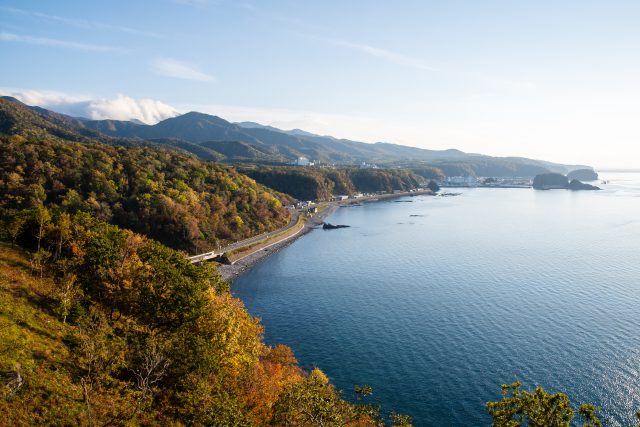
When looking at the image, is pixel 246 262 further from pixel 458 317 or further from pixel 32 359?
pixel 32 359

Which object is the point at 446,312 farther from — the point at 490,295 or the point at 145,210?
the point at 145,210

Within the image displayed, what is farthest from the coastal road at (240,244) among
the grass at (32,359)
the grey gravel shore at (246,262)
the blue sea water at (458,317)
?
the grass at (32,359)

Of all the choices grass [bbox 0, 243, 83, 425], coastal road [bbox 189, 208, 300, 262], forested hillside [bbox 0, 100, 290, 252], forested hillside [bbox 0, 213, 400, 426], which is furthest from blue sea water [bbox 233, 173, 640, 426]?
grass [bbox 0, 243, 83, 425]

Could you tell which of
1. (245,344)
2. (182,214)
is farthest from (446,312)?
(182,214)

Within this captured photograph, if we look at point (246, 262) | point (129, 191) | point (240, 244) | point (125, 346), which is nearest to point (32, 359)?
point (125, 346)

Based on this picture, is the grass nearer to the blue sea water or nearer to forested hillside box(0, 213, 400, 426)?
forested hillside box(0, 213, 400, 426)

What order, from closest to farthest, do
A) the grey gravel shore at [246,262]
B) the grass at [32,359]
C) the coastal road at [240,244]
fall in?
the grass at [32,359] < the grey gravel shore at [246,262] < the coastal road at [240,244]

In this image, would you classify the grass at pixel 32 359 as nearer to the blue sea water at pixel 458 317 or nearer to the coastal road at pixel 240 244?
the blue sea water at pixel 458 317
